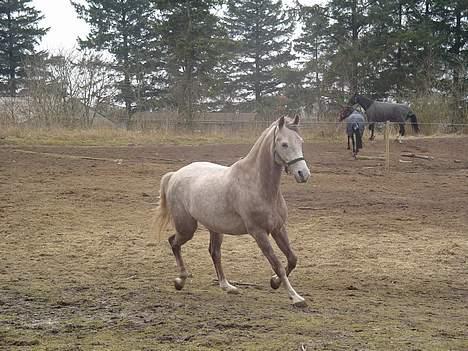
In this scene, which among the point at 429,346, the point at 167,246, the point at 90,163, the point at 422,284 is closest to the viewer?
the point at 429,346

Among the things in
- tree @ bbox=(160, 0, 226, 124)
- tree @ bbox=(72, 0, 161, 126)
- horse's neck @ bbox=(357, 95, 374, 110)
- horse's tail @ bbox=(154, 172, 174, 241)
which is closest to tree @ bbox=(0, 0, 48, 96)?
tree @ bbox=(72, 0, 161, 126)

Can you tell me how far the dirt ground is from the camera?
4574 millimetres

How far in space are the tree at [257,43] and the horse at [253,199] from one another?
1487 inches

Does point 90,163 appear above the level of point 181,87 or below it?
below

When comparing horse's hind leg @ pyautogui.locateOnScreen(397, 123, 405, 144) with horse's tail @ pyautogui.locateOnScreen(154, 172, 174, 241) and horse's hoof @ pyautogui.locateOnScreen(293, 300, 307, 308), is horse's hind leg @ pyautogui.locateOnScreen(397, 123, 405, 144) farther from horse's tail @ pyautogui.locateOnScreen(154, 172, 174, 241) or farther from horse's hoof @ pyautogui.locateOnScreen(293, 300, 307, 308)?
horse's hoof @ pyautogui.locateOnScreen(293, 300, 307, 308)

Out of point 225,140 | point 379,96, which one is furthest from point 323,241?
point 379,96

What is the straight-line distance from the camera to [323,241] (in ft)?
27.6

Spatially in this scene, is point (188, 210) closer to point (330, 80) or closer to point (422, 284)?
point (422, 284)

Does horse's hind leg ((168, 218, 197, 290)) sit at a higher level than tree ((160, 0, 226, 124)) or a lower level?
lower

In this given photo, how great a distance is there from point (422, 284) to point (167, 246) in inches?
136

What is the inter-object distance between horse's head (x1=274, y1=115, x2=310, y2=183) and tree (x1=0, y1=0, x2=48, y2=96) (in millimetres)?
35458

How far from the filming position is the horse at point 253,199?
5.57 meters

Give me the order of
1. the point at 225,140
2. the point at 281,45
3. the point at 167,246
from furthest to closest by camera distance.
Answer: the point at 281,45 → the point at 225,140 → the point at 167,246

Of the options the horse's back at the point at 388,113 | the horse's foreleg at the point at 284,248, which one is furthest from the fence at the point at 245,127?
the horse's foreleg at the point at 284,248
